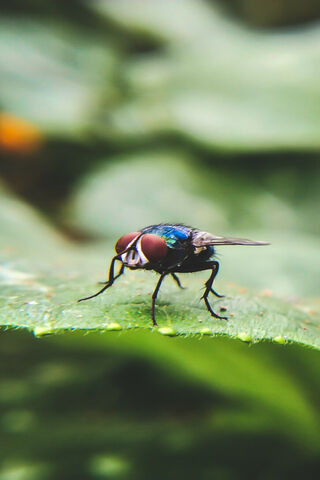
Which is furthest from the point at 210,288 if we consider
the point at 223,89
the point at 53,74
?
the point at 53,74

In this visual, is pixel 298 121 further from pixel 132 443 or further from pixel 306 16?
pixel 306 16

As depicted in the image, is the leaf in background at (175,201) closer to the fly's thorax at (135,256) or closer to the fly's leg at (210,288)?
the fly's leg at (210,288)

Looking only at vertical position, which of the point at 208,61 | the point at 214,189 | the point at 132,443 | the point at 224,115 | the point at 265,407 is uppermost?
the point at 208,61

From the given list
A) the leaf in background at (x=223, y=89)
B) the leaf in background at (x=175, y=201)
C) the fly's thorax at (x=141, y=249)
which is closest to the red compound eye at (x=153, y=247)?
the fly's thorax at (x=141, y=249)

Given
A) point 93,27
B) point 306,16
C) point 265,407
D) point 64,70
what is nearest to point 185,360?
point 265,407

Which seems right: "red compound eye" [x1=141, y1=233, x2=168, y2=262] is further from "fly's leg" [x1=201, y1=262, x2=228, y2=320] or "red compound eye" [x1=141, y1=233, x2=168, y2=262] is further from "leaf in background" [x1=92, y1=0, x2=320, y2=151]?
"leaf in background" [x1=92, y1=0, x2=320, y2=151]

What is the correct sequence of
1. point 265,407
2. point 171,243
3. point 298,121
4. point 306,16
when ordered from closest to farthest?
point 171,243 < point 265,407 < point 298,121 < point 306,16
